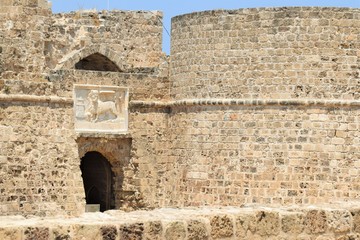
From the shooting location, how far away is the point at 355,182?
16.1 meters

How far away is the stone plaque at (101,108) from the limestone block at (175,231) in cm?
1001

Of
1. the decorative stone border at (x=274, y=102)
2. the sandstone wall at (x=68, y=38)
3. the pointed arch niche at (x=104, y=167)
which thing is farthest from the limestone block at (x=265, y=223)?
the pointed arch niche at (x=104, y=167)

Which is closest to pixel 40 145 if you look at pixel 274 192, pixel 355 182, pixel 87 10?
pixel 87 10

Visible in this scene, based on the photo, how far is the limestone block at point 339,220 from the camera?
8398 millimetres

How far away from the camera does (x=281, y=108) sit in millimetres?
16375

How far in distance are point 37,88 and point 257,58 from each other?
384cm

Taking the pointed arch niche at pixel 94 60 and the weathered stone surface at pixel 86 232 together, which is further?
the pointed arch niche at pixel 94 60

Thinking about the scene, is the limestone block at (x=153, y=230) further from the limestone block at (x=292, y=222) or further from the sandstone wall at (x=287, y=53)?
the sandstone wall at (x=287, y=53)

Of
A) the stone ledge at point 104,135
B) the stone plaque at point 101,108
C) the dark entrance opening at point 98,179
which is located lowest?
the dark entrance opening at point 98,179

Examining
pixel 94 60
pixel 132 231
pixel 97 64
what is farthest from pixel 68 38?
pixel 132 231

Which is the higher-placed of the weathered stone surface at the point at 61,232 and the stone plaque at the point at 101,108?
the stone plaque at the point at 101,108

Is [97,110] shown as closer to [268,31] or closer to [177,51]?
[177,51]

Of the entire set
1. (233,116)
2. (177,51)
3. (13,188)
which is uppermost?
(177,51)

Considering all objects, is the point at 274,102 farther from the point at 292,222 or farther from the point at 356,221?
the point at 292,222
